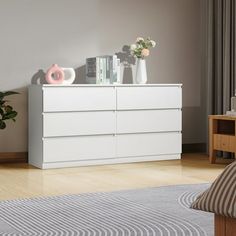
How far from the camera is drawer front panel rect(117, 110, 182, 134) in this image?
19.7ft

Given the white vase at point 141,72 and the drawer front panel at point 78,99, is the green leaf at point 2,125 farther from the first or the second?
the white vase at point 141,72

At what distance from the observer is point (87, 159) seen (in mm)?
5859

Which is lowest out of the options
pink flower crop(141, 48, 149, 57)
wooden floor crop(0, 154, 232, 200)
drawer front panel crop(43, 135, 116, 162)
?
wooden floor crop(0, 154, 232, 200)

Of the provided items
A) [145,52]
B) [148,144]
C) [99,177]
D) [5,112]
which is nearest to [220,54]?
[145,52]

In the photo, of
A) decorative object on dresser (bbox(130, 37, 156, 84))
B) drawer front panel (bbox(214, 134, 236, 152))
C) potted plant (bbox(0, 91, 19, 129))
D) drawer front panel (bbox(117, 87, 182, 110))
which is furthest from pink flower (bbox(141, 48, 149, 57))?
potted plant (bbox(0, 91, 19, 129))

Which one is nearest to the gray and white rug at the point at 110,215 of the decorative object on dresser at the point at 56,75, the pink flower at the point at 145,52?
the decorative object on dresser at the point at 56,75

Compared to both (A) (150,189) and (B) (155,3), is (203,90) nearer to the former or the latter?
(B) (155,3)

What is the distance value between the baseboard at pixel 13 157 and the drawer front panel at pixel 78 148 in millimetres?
485

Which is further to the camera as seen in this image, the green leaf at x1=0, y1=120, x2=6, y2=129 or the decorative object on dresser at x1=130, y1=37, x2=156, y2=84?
the decorative object on dresser at x1=130, y1=37, x2=156, y2=84

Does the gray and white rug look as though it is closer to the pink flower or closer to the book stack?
the book stack

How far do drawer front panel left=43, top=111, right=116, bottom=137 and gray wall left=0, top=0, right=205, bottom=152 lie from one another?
476mm

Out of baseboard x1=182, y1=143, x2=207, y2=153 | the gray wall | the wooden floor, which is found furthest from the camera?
baseboard x1=182, y1=143, x2=207, y2=153

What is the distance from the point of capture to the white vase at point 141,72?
6250 mm

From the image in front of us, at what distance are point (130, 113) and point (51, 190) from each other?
5.58 feet
